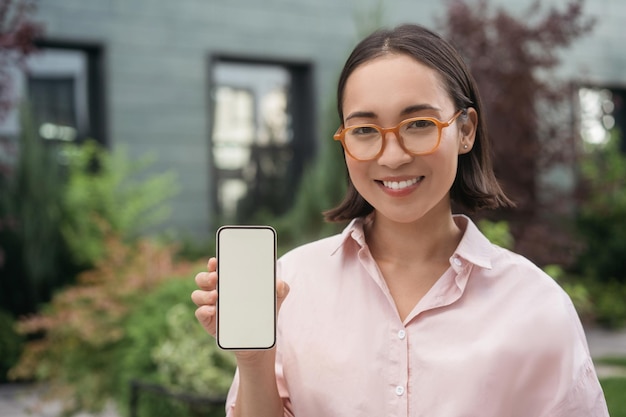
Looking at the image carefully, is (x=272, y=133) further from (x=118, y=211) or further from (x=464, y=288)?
(x=464, y=288)

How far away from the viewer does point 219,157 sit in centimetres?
1051

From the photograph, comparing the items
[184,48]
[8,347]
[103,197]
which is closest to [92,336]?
[8,347]

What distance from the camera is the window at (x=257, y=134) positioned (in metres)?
10.5

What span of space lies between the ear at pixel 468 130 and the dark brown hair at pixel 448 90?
0.7 inches

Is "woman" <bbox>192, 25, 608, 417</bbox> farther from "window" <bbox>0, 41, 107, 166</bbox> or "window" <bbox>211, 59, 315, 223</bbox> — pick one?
"window" <bbox>211, 59, 315, 223</bbox>

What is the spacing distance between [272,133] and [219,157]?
838 millimetres

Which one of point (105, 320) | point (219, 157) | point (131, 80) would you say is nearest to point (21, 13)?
point (105, 320)

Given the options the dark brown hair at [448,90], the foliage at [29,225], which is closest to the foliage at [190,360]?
the dark brown hair at [448,90]

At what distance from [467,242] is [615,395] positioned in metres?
4.27

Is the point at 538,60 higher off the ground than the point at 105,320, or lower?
higher

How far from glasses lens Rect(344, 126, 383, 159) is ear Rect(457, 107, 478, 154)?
0.21 metres

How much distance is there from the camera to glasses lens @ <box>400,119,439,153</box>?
57.7 inches

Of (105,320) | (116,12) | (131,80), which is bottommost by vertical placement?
(105,320)

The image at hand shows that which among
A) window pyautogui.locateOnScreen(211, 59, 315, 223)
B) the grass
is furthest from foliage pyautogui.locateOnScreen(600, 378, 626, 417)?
window pyautogui.locateOnScreen(211, 59, 315, 223)
